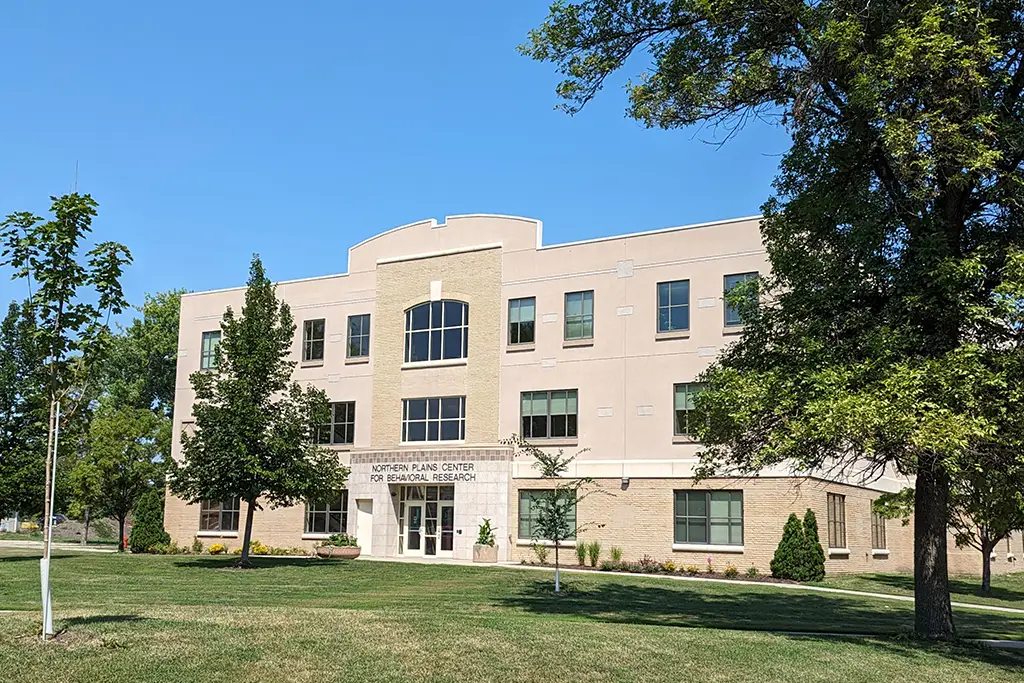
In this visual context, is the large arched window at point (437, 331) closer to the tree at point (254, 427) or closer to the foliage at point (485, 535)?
the foliage at point (485, 535)

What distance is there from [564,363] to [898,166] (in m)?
22.8

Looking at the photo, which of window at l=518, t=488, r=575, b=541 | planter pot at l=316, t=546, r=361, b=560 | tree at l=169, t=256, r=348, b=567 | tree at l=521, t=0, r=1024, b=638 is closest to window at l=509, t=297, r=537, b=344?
window at l=518, t=488, r=575, b=541

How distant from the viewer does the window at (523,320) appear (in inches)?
1559

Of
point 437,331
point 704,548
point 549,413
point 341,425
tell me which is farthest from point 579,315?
point 341,425

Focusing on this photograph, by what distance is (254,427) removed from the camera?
106 feet

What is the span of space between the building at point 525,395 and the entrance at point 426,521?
2.3 inches

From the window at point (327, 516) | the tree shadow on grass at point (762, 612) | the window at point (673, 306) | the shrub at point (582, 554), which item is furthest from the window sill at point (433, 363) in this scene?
the tree shadow on grass at point (762, 612)

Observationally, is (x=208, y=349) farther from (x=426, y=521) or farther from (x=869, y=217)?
(x=869, y=217)

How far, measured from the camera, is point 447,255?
41688mm

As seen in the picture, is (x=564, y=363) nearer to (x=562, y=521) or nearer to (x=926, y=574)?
(x=562, y=521)

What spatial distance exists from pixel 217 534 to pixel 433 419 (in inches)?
440

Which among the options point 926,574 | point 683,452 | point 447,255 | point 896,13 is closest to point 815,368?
point 926,574

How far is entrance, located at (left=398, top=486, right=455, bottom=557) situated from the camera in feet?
133

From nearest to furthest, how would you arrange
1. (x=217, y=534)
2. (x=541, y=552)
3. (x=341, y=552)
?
(x=541, y=552) < (x=341, y=552) < (x=217, y=534)
